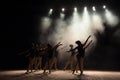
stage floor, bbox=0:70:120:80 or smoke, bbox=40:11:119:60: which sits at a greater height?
smoke, bbox=40:11:119:60

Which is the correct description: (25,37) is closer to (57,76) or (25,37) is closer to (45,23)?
(45,23)

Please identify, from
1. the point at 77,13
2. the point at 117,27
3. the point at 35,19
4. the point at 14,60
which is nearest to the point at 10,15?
the point at 35,19

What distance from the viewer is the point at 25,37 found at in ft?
71.1

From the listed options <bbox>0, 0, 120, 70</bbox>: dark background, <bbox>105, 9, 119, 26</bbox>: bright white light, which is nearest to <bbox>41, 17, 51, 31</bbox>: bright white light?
<bbox>0, 0, 120, 70</bbox>: dark background

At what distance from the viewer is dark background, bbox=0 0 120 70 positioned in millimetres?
21297

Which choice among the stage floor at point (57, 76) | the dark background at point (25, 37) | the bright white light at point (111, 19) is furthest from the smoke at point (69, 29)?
the stage floor at point (57, 76)

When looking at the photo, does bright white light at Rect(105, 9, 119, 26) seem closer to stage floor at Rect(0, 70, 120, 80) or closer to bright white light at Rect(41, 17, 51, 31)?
bright white light at Rect(41, 17, 51, 31)

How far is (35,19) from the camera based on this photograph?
2184 cm

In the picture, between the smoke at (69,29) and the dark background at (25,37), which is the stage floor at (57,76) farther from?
the smoke at (69,29)

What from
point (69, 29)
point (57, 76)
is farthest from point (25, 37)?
point (57, 76)

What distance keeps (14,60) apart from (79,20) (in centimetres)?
630

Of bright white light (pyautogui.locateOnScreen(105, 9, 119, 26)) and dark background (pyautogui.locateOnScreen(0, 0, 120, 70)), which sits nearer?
bright white light (pyautogui.locateOnScreen(105, 9, 119, 26))

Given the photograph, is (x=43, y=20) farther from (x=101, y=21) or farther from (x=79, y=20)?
(x=101, y=21)

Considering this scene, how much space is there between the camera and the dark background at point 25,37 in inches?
838
